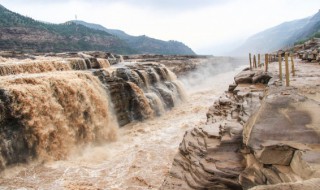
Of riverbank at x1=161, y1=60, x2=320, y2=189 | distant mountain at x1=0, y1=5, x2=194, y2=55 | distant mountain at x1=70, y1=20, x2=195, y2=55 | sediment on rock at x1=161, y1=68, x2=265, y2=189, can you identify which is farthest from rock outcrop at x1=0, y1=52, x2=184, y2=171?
distant mountain at x1=70, y1=20, x2=195, y2=55

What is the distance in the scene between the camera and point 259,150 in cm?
586

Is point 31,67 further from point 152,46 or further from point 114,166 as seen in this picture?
point 152,46

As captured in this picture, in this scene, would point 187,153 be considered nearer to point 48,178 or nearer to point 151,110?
point 48,178

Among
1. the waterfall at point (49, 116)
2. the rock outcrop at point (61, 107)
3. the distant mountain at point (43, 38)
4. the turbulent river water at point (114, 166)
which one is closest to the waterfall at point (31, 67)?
the rock outcrop at point (61, 107)

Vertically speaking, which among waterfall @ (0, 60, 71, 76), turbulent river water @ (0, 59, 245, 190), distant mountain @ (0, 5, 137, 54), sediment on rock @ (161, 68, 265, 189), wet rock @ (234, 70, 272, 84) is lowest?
turbulent river water @ (0, 59, 245, 190)

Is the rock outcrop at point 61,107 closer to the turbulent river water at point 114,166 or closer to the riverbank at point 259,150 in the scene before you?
the turbulent river water at point 114,166

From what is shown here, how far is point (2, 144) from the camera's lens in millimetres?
10953

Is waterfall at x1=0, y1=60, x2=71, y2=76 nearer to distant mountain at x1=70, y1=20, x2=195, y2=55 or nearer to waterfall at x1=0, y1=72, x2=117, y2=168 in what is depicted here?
waterfall at x1=0, y1=72, x2=117, y2=168

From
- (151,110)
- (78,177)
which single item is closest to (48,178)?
(78,177)

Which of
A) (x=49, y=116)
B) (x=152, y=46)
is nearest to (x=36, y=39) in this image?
(x=49, y=116)

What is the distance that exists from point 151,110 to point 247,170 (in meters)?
13.7

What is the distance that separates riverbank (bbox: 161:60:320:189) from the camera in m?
5.32

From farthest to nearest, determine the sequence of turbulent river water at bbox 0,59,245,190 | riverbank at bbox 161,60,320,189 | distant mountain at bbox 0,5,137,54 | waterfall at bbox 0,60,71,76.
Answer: distant mountain at bbox 0,5,137,54
waterfall at bbox 0,60,71,76
turbulent river water at bbox 0,59,245,190
riverbank at bbox 161,60,320,189

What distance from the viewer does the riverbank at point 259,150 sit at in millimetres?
5316
